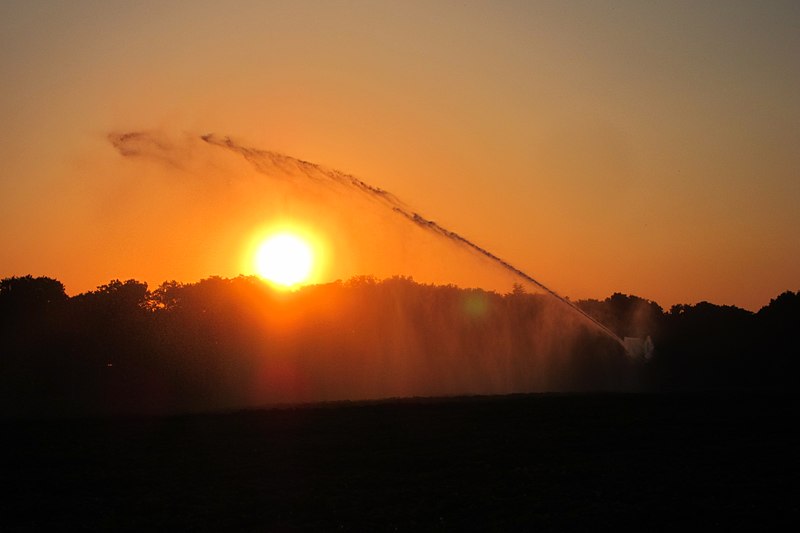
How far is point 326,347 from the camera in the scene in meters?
128

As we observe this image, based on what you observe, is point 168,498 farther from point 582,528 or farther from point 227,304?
point 227,304

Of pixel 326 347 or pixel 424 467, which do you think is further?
pixel 326 347

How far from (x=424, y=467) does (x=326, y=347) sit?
87475 mm

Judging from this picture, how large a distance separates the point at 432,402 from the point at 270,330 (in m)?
69.4

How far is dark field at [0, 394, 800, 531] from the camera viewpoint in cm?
3372

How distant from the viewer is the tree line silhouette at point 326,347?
332 feet

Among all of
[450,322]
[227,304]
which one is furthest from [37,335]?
[450,322]

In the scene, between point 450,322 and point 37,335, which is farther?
point 450,322

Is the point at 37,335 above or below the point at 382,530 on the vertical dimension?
above

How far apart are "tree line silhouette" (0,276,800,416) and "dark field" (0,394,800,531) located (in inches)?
1577

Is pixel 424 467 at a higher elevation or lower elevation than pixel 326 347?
lower

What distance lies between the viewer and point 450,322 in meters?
135

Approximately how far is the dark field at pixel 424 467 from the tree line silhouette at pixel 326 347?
4005 centimetres

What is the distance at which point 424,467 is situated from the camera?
41.7 meters
